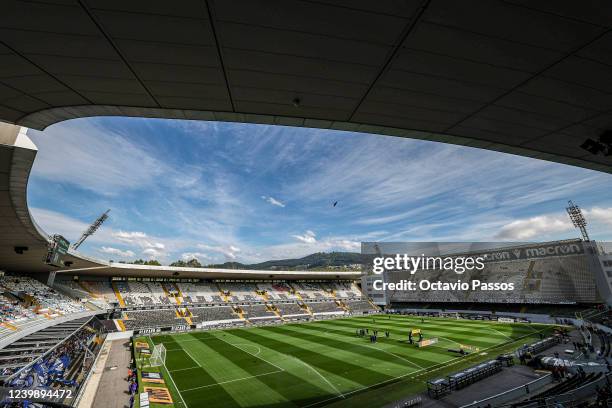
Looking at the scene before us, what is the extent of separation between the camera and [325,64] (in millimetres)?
2965

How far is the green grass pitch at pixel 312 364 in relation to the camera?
58.9ft

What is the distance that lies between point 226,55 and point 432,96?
2333 millimetres

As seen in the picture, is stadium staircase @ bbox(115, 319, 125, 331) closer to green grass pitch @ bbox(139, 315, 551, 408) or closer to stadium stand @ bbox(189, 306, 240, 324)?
green grass pitch @ bbox(139, 315, 551, 408)

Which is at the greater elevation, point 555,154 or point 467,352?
point 555,154

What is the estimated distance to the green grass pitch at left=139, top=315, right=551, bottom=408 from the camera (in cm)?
1795

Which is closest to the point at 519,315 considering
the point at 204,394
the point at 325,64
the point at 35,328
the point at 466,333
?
the point at 466,333

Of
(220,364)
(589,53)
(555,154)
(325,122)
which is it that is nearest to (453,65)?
(589,53)

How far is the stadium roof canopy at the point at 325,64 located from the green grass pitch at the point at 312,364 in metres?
17.7

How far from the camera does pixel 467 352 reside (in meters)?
26.3

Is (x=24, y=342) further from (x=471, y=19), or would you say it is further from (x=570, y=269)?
(x=570, y=269)

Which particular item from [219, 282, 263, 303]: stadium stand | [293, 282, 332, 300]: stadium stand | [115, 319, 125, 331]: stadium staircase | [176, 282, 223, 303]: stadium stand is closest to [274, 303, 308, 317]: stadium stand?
[219, 282, 263, 303]: stadium stand

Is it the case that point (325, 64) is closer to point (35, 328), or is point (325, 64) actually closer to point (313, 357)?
point (35, 328)

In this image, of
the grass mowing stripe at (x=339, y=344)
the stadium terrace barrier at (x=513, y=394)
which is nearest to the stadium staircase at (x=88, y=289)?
the grass mowing stripe at (x=339, y=344)

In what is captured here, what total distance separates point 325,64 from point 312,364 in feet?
85.2
